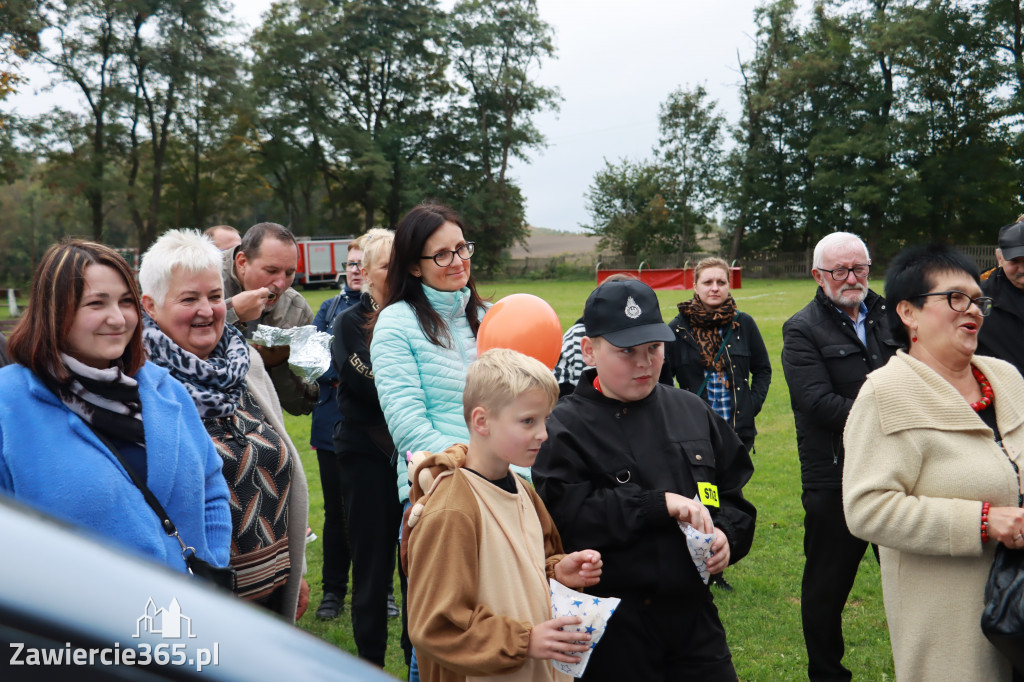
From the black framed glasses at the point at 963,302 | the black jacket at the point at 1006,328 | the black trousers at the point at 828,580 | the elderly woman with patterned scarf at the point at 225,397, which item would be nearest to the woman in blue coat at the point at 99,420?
the elderly woman with patterned scarf at the point at 225,397

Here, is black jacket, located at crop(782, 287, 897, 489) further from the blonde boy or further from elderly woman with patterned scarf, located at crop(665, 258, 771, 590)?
the blonde boy

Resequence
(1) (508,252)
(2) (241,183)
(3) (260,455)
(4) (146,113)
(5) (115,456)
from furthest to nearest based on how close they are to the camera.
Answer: (1) (508,252) → (2) (241,183) → (4) (146,113) → (3) (260,455) → (5) (115,456)

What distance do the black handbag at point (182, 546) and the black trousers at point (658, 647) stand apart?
1.21 metres

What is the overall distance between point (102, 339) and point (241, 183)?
163 feet

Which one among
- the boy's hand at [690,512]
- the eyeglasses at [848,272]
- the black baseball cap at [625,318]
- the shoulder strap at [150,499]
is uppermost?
the eyeglasses at [848,272]

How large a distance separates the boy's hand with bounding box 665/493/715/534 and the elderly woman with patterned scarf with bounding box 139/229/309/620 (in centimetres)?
146

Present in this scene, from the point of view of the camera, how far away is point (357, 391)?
160 inches

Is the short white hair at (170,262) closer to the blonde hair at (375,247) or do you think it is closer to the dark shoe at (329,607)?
the blonde hair at (375,247)

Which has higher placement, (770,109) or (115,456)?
(770,109)

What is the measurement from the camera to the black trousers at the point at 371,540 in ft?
13.6

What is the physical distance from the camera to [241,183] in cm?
4897

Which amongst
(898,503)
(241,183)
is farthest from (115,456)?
(241,183)

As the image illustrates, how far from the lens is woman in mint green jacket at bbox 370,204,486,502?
3305mm

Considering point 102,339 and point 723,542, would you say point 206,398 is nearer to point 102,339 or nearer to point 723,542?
point 102,339
